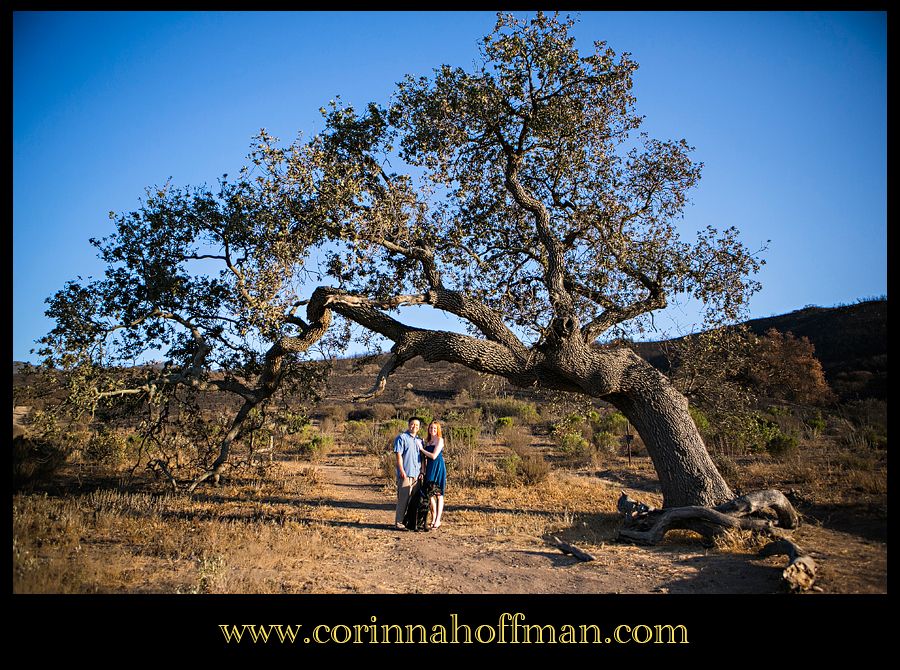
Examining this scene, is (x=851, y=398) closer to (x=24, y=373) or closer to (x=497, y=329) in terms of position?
(x=497, y=329)

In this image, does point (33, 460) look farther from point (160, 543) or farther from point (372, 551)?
point (372, 551)

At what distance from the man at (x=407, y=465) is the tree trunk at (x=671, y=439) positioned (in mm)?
3774

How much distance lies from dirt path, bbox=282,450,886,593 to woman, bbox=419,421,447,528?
34 centimetres

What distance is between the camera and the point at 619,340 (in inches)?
439

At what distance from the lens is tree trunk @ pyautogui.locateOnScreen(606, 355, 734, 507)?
8.73m

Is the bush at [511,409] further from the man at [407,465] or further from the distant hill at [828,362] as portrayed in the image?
the man at [407,465]

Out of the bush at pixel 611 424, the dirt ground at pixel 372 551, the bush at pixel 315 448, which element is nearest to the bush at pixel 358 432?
the bush at pixel 315 448

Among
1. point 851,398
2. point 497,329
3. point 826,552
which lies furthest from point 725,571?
point 851,398

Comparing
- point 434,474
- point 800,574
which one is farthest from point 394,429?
point 800,574

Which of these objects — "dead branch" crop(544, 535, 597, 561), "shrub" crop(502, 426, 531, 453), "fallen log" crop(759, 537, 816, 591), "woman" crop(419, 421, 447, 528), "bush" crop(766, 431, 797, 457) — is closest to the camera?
"fallen log" crop(759, 537, 816, 591)

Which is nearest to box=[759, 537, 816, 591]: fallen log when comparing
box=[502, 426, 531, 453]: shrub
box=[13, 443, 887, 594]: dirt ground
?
box=[13, 443, 887, 594]: dirt ground

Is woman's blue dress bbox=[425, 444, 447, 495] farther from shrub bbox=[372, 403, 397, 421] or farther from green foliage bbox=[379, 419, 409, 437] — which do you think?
shrub bbox=[372, 403, 397, 421]

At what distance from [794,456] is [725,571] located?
32.7 ft

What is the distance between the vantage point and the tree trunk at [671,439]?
28.6 ft
